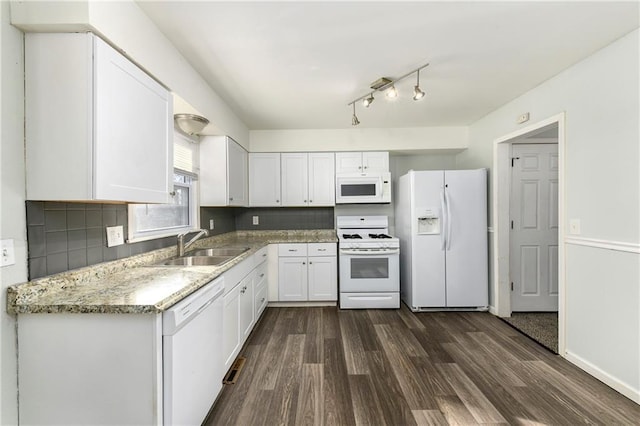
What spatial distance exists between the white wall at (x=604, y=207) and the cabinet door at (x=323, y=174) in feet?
7.80

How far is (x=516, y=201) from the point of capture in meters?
3.19

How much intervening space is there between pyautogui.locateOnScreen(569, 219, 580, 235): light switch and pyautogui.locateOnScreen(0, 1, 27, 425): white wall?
343 centimetres

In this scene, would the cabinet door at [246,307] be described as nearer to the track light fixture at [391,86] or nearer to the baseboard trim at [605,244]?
the track light fixture at [391,86]

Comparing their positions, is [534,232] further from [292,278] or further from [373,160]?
[292,278]

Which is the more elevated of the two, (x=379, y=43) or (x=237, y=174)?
(x=379, y=43)

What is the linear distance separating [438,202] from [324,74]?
201 centimetres

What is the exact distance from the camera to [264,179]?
379 cm

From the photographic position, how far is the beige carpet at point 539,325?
2494 millimetres

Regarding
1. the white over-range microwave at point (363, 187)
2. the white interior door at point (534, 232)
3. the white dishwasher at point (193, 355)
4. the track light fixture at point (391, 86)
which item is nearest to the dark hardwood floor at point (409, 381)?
the white dishwasher at point (193, 355)

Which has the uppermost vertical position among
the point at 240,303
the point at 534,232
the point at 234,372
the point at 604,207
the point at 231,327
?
the point at 604,207

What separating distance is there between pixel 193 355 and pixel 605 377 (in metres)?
2.74

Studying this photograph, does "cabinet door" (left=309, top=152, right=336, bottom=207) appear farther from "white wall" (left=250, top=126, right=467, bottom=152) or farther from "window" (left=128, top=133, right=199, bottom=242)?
"window" (left=128, top=133, right=199, bottom=242)

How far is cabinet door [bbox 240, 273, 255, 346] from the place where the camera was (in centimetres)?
233

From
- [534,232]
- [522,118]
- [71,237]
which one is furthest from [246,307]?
[534,232]
